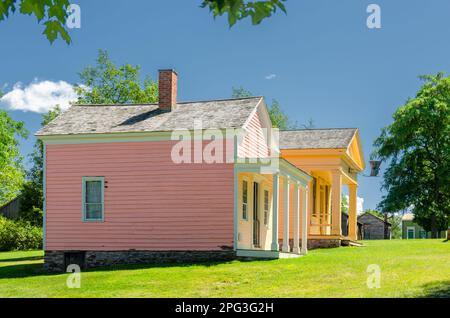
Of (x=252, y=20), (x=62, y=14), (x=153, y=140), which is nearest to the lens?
(x=252, y=20)

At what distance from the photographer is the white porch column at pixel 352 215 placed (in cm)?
3456

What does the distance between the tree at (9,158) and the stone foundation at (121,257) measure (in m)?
32.4

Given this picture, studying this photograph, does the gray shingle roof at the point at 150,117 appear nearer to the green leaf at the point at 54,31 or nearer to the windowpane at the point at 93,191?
the windowpane at the point at 93,191

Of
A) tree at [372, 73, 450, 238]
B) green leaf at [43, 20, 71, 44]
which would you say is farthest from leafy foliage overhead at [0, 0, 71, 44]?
tree at [372, 73, 450, 238]

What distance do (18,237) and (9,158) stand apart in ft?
72.7

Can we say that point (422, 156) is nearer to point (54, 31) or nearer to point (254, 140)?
point (254, 140)

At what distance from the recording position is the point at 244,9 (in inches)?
274

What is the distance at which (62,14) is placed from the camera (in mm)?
8133

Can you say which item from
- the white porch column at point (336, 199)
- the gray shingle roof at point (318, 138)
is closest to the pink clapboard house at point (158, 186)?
the white porch column at point (336, 199)

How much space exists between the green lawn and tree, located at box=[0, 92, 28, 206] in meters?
36.1

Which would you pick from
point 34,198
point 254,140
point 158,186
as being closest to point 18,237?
point 34,198
